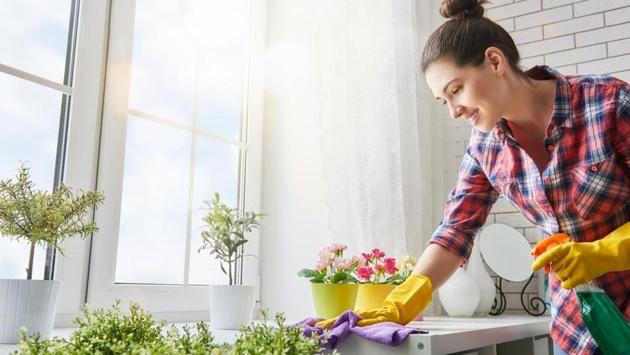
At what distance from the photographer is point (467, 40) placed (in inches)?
52.3

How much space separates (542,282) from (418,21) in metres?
1.10

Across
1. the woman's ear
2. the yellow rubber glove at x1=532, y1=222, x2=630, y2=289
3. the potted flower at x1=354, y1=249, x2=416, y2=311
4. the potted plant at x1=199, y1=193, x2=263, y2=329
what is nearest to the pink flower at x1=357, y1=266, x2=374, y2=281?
the potted flower at x1=354, y1=249, x2=416, y2=311

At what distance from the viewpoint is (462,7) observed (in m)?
1.42

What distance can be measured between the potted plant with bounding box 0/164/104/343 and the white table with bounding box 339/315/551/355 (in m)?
0.60

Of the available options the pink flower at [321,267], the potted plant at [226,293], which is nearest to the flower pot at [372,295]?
the pink flower at [321,267]

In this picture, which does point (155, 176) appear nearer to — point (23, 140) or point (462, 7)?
point (23, 140)

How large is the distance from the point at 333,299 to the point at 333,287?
3cm

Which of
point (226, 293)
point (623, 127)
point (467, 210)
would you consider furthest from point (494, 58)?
point (226, 293)

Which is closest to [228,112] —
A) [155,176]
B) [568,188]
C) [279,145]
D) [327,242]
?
[279,145]

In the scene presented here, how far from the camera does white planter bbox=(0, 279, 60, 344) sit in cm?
106

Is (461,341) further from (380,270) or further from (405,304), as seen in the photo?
(380,270)

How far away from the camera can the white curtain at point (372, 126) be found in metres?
2.00

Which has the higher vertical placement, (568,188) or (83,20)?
(83,20)

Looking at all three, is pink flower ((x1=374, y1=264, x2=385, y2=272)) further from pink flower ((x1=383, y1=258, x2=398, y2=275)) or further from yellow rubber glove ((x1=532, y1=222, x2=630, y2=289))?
yellow rubber glove ((x1=532, y1=222, x2=630, y2=289))
